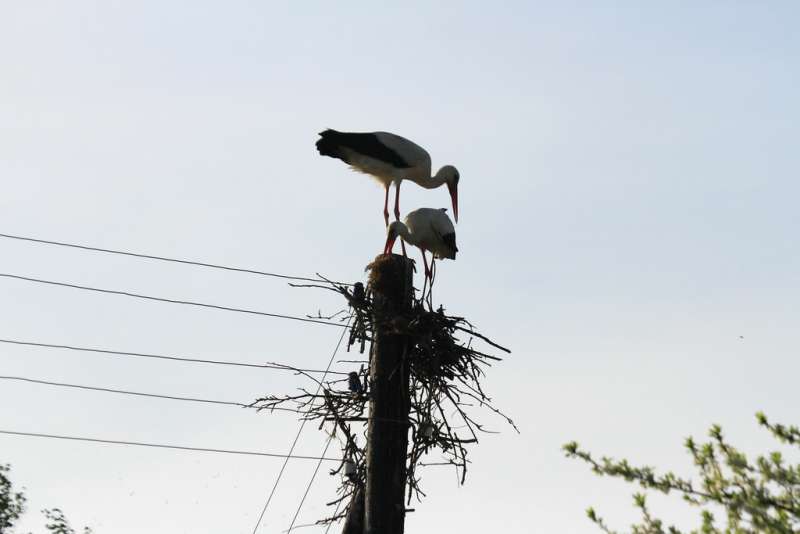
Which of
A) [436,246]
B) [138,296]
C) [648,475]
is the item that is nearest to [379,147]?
[436,246]

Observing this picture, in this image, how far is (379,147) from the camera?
1424 cm

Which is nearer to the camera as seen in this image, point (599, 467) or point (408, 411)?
point (599, 467)

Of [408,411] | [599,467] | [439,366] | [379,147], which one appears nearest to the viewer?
[599,467]

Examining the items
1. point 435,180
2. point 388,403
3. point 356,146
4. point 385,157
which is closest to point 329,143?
point 356,146

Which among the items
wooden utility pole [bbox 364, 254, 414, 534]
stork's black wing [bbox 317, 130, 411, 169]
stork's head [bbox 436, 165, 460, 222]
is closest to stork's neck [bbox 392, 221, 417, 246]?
stork's black wing [bbox 317, 130, 411, 169]

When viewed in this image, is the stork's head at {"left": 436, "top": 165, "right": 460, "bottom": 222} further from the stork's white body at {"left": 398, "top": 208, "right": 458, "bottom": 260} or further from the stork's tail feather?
the stork's white body at {"left": 398, "top": 208, "right": 458, "bottom": 260}

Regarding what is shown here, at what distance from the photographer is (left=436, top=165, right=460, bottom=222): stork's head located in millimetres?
14711

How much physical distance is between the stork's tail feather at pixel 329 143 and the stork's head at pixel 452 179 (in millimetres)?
1317

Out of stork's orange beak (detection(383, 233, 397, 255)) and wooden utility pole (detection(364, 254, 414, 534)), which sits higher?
stork's orange beak (detection(383, 233, 397, 255))

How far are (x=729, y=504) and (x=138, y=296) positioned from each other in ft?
15.0

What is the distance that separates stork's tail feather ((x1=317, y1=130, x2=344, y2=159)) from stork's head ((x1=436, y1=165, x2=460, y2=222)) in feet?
4.32

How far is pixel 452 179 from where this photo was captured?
1475cm

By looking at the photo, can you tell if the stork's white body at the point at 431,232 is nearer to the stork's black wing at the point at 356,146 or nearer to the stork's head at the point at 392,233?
the stork's head at the point at 392,233

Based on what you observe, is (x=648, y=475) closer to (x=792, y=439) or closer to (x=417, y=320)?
(x=792, y=439)
